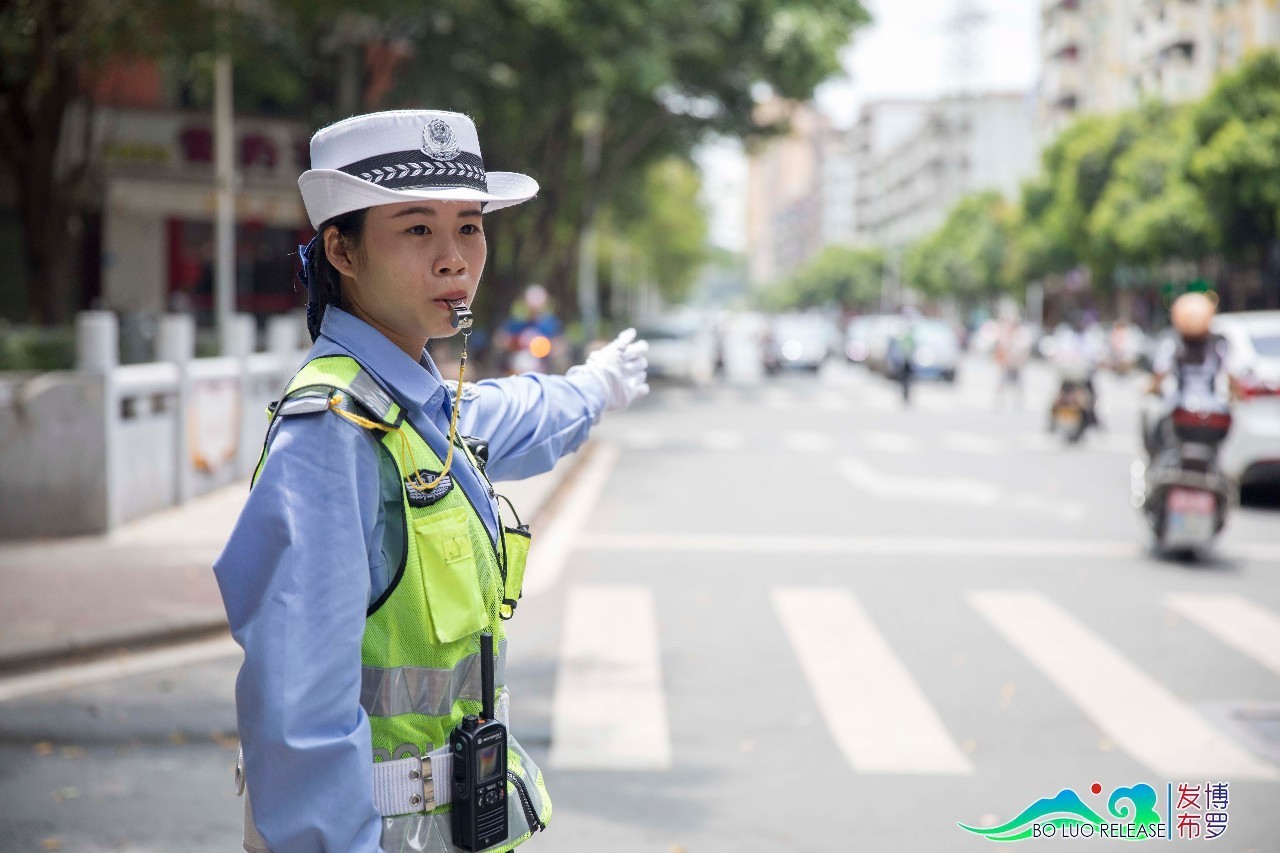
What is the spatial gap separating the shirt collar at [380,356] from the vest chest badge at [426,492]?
0.11 meters

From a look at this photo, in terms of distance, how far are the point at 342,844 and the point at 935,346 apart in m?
37.2

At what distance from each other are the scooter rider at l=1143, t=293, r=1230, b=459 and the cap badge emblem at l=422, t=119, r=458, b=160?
27.2 feet

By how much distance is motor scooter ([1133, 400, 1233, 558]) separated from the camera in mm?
9641

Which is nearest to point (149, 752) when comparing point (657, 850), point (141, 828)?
point (141, 828)

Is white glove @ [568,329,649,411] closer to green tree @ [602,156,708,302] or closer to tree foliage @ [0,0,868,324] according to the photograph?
tree foliage @ [0,0,868,324]

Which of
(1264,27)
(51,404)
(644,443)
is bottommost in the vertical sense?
(644,443)

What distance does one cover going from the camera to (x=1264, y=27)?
51.1m

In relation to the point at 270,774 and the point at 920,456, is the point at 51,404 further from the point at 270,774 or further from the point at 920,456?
the point at 920,456

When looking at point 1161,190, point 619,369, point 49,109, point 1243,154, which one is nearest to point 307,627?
point 619,369

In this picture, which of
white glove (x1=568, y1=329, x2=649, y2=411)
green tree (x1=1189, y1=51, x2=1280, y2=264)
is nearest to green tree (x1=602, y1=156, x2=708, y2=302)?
green tree (x1=1189, y1=51, x2=1280, y2=264)

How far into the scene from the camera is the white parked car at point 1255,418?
1293cm

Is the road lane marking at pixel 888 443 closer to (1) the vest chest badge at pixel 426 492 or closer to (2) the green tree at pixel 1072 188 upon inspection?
(1) the vest chest badge at pixel 426 492

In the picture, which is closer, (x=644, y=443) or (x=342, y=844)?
(x=342, y=844)

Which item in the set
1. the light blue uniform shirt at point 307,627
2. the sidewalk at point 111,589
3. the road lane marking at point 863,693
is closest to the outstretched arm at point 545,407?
the light blue uniform shirt at point 307,627
